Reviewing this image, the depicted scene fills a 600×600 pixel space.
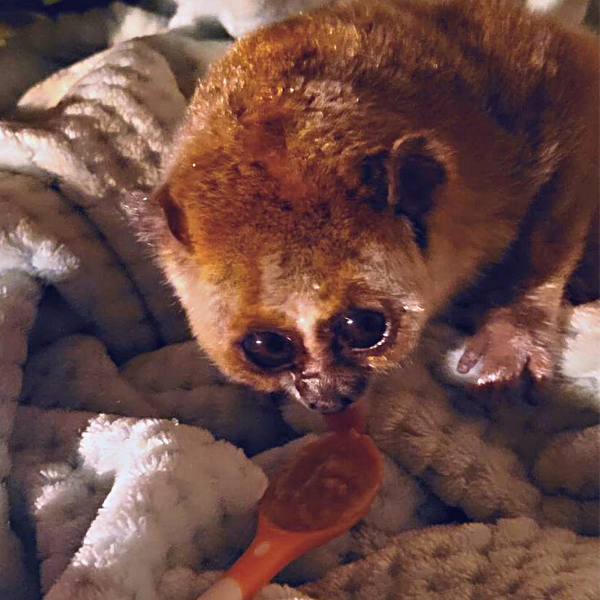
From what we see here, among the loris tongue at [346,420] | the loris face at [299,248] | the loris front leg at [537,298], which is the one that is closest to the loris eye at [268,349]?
the loris face at [299,248]

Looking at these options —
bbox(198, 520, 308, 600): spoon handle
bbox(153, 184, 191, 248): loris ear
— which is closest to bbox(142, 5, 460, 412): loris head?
bbox(153, 184, 191, 248): loris ear

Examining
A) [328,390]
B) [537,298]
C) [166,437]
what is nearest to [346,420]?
[328,390]

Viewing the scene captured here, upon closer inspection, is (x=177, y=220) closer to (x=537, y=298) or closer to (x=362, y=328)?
(x=362, y=328)

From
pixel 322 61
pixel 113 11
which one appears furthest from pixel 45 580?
pixel 113 11

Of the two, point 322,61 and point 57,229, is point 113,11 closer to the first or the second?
point 57,229

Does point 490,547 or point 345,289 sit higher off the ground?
point 345,289

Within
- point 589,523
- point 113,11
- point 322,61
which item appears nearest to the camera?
point 322,61
